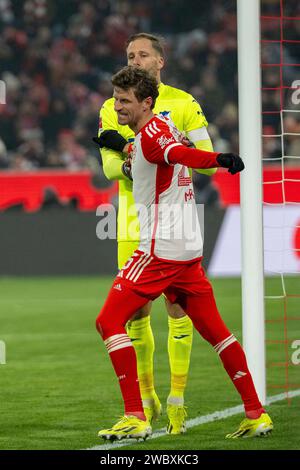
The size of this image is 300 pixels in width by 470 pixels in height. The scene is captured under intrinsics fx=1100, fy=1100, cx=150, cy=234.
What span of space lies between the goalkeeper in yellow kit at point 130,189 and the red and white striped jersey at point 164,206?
411 mm

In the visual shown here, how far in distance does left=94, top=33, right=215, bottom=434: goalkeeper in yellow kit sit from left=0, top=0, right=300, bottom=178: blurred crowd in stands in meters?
11.8

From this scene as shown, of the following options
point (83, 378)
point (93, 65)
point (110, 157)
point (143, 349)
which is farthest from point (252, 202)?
point (93, 65)

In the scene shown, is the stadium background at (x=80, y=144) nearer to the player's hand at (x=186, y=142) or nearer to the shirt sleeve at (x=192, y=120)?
the shirt sleeve at (x=192, y=120)

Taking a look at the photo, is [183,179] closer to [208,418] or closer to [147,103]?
[147,103]

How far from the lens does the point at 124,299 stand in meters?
5.44

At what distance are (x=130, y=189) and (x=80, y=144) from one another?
13121 mm

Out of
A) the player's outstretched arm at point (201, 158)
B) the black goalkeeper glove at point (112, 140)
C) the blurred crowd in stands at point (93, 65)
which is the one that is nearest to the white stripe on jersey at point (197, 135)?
the black goalkeeper glove at point (112, 140)

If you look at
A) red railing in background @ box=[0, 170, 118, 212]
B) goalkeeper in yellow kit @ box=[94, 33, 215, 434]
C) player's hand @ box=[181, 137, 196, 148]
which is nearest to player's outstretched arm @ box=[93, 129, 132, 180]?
goalkeeper in yellow kit @ box=[94, 33, 215, 434]

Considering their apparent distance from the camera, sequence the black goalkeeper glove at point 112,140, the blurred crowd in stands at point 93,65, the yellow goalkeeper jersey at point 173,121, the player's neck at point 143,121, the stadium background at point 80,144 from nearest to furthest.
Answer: the player's neck at point 143,121, the black goalkeeper glove at point 112,140, the yellow goalkeeper jersey at point 173,121, the stadium background at point 80,144, the blurred crowd in stands at point 93,65

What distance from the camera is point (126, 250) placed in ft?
20.2

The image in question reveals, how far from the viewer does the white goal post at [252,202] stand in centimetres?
653

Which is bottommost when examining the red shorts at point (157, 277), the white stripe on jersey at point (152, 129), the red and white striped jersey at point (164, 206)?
the red shorts at point (157, 277)

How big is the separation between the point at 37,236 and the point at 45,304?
270 centimetres

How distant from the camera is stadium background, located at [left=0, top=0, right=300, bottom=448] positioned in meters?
12.7
